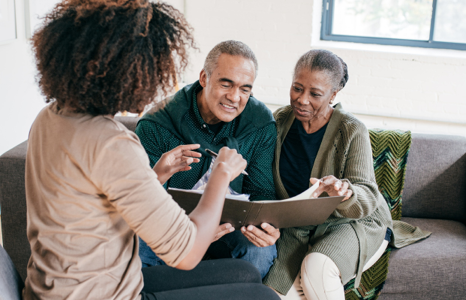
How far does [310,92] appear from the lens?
6.01 ft

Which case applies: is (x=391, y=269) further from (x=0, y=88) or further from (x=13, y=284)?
(x=0, y=88)

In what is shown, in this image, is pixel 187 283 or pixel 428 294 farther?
pixel 428 294

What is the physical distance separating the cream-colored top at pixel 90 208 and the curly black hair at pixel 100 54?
5 cm

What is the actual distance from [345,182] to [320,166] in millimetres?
260

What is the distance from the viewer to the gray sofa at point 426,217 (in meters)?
1.84

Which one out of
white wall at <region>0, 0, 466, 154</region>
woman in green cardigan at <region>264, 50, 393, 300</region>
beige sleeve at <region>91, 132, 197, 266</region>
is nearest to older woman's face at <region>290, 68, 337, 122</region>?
woman in green cardigan at <region>264, 50, 393, 300</region>

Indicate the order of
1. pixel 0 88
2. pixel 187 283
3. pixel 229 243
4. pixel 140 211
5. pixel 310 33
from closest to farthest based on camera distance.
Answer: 1. pixel 140 211
2. pixel 187 283
3. pixel 229 243
4. pixel 0 88
5. pixel 310 33

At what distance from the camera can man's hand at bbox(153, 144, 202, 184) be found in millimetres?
1471

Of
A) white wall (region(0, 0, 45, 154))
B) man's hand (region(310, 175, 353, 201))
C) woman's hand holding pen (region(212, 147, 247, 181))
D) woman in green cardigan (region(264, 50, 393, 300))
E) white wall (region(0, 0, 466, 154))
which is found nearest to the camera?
woman's hand holding pen (region(212, 147, 247, 181))

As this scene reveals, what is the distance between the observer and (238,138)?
1894 mm

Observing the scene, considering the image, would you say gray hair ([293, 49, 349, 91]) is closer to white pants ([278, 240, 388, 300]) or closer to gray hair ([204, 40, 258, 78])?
gray hair ([204, 40, 258, 78])

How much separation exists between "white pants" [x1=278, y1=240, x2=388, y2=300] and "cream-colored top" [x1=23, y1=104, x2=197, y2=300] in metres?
0.82

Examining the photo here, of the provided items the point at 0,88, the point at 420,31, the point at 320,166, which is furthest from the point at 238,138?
the point at 420,31

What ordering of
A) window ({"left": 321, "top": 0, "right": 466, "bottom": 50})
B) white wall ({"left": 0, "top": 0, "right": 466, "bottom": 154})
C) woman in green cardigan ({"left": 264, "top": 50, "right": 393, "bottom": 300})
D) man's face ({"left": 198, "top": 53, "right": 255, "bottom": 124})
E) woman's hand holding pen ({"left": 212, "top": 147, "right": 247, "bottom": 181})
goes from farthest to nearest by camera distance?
window ({"left": 321, "top": 0, "right": 466, "bottom": 50}) < white wall ({"left": 0, "top": 0, "right": 466, "bottom": 154}) < man's face ({"left": 198, "top": 53, "right": 255, "bottom": 124}) < woman in green cardigan ({"left": 264, "top": 50, "right": 393, "bottom": 300}) < woman's hand holding pen ({"left": 212, "top": 147, "right": 247, "bottom": 181})
